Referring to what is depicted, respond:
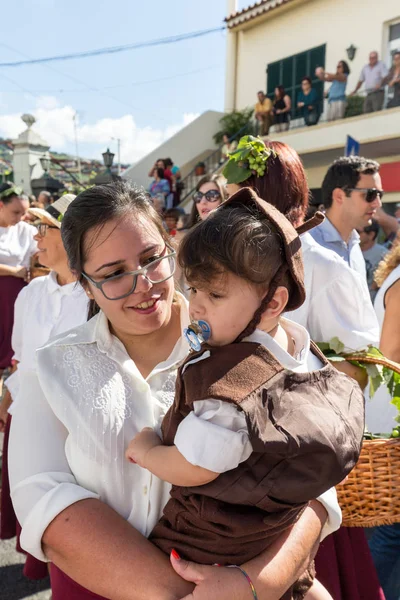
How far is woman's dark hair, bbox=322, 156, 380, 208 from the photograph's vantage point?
3992 mm

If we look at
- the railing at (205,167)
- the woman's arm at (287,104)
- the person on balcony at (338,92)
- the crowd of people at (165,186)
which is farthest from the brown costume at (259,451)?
the railing at (205,167)

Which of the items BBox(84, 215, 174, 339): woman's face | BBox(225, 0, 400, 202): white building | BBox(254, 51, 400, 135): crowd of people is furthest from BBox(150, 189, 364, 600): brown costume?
BBox(254, 51, 400, 135): crowd of people

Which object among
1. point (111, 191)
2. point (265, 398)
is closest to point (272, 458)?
point (265, 398)

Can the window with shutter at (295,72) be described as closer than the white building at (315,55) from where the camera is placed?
No

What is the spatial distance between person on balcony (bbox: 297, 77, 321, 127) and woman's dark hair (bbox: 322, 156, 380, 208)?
11.3 meters

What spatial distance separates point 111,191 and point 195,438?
100 cm

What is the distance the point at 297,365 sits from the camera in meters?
1.40

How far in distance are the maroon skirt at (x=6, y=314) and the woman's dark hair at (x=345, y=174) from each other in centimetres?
369

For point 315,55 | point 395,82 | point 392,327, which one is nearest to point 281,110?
point 315,55

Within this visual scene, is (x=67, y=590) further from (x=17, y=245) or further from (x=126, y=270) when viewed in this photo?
(x=17, y=245)

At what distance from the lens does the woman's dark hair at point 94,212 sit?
1.80 meters

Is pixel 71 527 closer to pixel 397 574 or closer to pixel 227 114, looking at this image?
pixel 397 574

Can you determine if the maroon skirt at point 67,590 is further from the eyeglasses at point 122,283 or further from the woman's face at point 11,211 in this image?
the woman's face at point 11,211

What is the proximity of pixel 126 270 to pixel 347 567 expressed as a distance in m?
1.32
